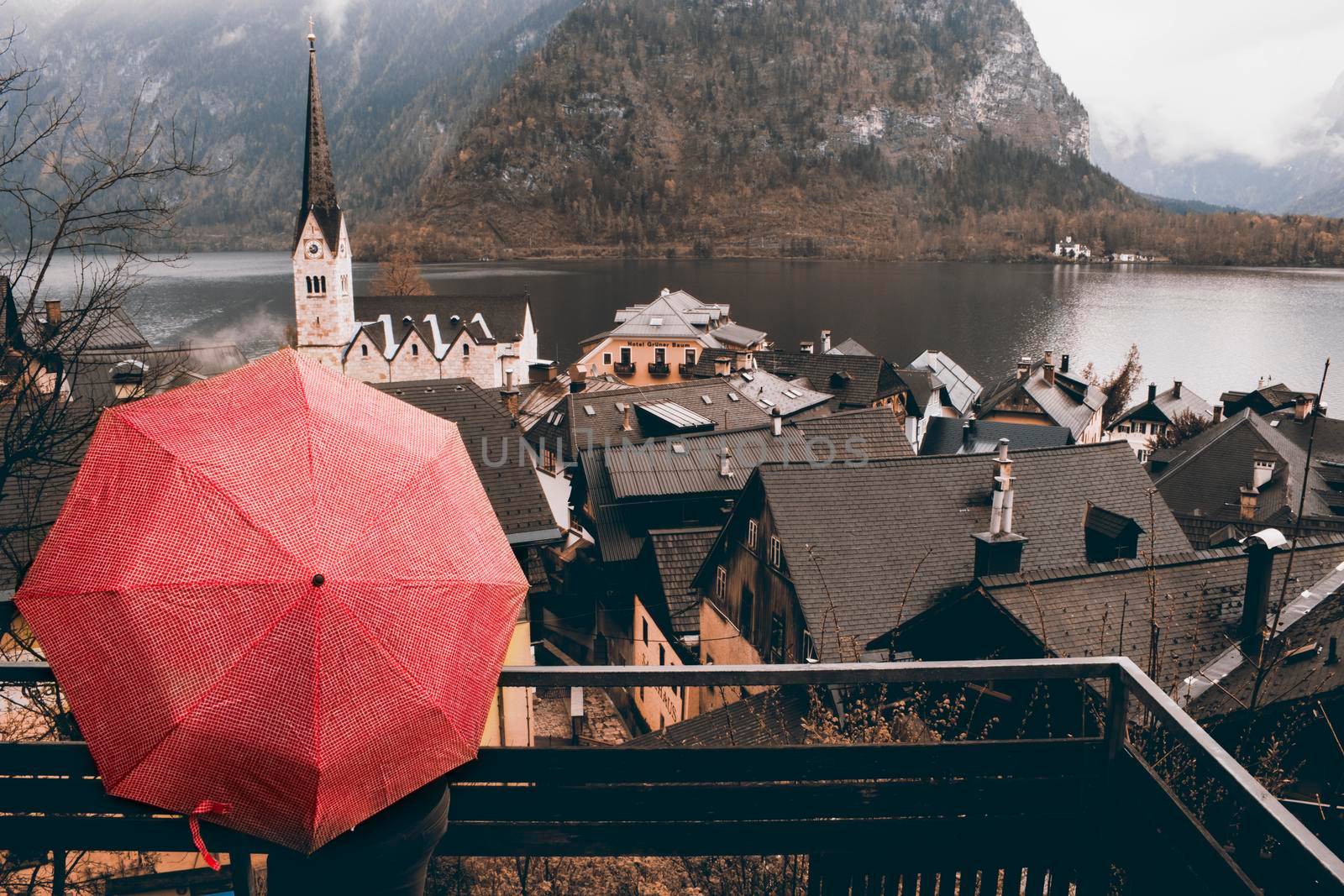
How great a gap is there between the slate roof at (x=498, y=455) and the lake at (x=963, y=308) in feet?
119

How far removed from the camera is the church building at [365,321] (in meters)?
61.0

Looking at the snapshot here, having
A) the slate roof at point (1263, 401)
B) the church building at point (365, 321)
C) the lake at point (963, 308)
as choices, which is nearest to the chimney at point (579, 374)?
the church building at point (365, 321)

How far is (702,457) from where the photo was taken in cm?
2506

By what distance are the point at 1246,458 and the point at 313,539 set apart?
3574 centimetres

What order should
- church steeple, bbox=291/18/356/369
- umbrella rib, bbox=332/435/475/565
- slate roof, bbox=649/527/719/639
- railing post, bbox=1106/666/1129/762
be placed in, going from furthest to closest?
church steeple, bbox=291/18/356/369 → slate roof, bbox=649/527/719/639 → railing post, bbox=1106/666/1129/762 → umbrella rib, bbox=332/435/475/565

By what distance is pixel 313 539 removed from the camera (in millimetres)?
2186

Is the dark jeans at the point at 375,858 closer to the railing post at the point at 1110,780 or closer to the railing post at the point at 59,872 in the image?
the railing post at the point at 59,872

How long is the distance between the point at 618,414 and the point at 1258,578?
22.3 metres

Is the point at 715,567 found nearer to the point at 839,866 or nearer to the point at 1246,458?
the point at 839,866

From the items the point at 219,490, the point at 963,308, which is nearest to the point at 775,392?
the point at 219,490

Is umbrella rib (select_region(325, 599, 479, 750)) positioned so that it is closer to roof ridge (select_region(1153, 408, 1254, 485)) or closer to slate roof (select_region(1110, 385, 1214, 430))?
roof ridge (select_region(1153, 408, 1254, 485))

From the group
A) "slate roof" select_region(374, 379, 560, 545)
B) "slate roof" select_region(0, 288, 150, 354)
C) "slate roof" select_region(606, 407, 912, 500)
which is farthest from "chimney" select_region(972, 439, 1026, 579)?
"slate roof" select_region(0, 288, 150, 354)

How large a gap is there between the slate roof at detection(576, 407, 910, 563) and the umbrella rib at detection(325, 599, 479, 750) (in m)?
21.6

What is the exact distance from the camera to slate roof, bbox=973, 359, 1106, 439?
49094mm
